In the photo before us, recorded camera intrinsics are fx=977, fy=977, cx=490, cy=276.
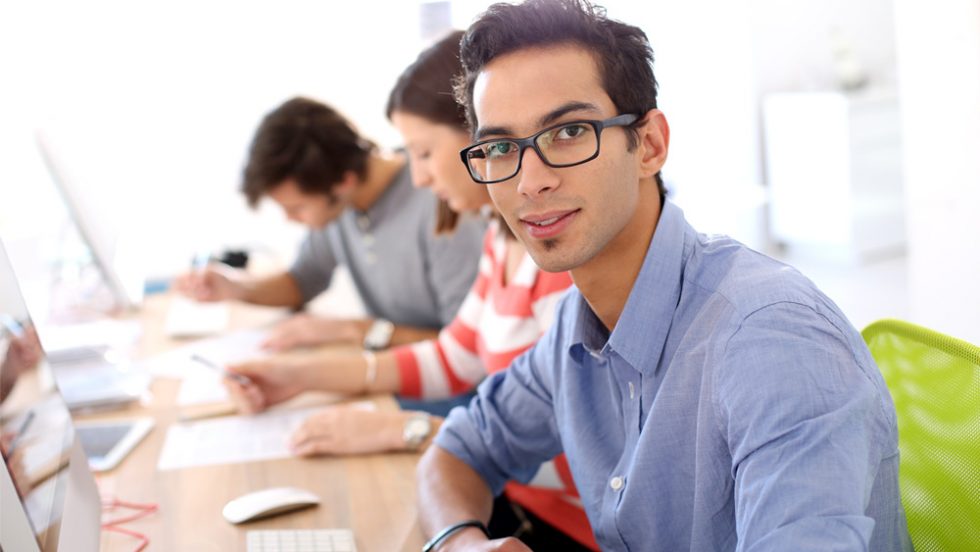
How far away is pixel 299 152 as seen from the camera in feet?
7.57

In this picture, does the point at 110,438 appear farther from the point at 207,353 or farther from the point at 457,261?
the point at 457,261

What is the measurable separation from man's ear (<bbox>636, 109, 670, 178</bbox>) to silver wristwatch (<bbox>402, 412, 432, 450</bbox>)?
635 millimetres

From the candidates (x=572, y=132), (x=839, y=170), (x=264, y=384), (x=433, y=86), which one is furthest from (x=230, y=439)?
A: (x=839, y=170)

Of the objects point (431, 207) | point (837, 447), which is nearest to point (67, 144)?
point (431, 207)

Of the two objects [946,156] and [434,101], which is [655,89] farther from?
[946,156]

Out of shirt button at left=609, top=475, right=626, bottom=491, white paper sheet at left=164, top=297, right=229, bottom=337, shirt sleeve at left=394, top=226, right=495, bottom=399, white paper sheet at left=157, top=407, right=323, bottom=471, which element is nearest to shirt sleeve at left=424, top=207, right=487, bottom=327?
shirt sleeve at left=394, top=226, right=495, bottom=399

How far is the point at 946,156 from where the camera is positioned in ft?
7.46

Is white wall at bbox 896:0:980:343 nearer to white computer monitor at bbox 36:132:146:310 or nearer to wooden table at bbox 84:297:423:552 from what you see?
wooden table at bbox 84:297:423:552

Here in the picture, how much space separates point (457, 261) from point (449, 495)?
1002 millimetres

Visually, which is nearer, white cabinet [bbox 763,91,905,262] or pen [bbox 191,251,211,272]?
pen [bbox 191,251,211,272]

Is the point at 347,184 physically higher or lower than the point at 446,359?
higher

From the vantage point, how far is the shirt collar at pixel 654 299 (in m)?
1.00

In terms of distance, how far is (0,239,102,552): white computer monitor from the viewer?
2.89 feet

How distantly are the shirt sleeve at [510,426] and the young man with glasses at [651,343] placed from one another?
74 mm
